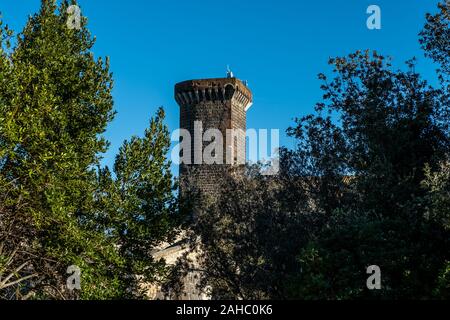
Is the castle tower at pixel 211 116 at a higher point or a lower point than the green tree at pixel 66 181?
higher

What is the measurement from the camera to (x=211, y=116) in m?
56.2

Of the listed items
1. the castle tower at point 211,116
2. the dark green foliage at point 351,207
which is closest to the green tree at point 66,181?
the dark green foliage at point 351,207

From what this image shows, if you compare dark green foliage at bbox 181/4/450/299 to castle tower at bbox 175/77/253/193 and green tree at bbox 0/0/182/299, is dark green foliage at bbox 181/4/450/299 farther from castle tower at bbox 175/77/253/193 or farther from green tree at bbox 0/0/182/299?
castle tower at bbox 175/77/253/193

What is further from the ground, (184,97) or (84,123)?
(184,97)

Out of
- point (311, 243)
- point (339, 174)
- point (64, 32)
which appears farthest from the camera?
point (64, 32)

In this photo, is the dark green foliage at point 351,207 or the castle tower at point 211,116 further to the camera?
the castle tower at point 211,116

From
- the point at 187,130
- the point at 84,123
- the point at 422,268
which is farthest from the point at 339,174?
the point at 187,130

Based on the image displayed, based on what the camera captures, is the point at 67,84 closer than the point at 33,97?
No

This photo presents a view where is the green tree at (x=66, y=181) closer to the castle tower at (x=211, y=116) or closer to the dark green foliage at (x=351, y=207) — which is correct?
the dark green foliage at (x=351, y=207)

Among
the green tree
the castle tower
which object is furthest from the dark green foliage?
the castle tower

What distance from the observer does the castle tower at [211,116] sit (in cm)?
5444
